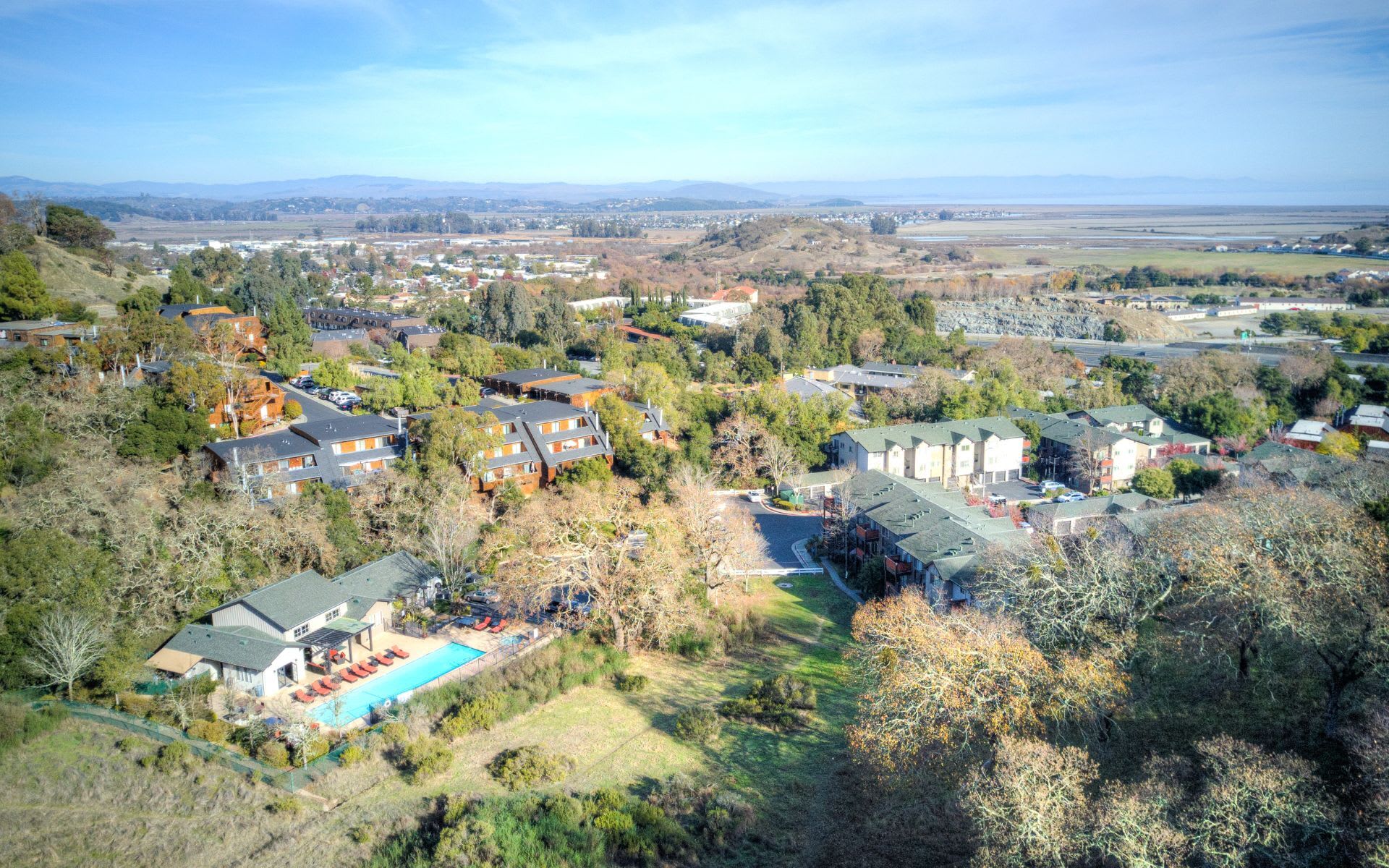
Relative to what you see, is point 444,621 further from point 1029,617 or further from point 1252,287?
point 1252,287

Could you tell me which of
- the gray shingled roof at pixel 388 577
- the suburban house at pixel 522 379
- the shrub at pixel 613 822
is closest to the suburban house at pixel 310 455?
the gray shingled roof at pixel 388 577

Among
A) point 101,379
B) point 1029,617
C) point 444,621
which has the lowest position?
point 444,621

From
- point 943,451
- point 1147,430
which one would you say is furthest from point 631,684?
point 1147,430

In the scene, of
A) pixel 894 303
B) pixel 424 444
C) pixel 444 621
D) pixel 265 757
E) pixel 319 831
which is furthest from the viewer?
pixel 894 303

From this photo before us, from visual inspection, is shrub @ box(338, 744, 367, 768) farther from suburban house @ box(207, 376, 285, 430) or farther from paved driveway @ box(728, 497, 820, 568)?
suburban house @ box(207, 376, 285, 430)

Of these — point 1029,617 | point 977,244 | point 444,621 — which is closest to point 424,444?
point 444,621
